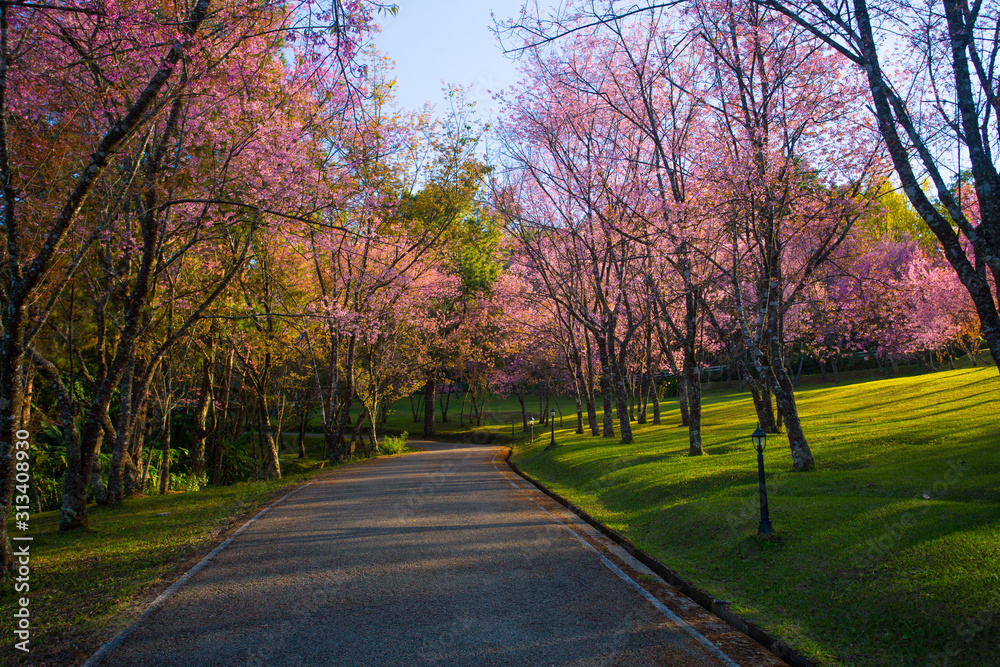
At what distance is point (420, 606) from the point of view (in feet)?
18.0

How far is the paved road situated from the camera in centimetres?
448

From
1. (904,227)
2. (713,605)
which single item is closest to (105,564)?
(713,605)

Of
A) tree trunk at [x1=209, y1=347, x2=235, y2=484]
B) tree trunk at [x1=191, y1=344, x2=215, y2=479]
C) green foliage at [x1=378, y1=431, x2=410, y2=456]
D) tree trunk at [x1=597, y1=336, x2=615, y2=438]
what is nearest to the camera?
tree trunk at [x1=191, y1=344, x2=215, y2=479]

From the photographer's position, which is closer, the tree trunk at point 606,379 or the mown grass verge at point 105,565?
the mown grass verge at point 105,565

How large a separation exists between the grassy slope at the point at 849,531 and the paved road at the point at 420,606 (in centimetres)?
81

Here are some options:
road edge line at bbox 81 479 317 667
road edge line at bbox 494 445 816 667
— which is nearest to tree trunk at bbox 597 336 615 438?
road edge line at bbox 494 445 816 667

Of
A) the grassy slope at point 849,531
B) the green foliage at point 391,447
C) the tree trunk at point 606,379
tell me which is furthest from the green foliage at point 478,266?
the grassy slope at point 849,531

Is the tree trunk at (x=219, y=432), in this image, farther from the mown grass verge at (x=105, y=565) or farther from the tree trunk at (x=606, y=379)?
the tree trunk at (x=606, y=379)

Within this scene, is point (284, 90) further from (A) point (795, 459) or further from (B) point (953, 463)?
(B) point (953, 463)

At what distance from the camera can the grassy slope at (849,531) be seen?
183 inches

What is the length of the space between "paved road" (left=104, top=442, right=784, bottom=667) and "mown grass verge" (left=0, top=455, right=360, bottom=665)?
405 mm

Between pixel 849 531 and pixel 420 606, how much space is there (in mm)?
4925

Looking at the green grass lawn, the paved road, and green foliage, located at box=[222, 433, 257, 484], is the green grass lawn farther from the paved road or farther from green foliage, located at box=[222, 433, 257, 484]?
green foliage, located at box=[222, 433, 257, 484]

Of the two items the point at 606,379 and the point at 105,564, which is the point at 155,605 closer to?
the point at 105,564
